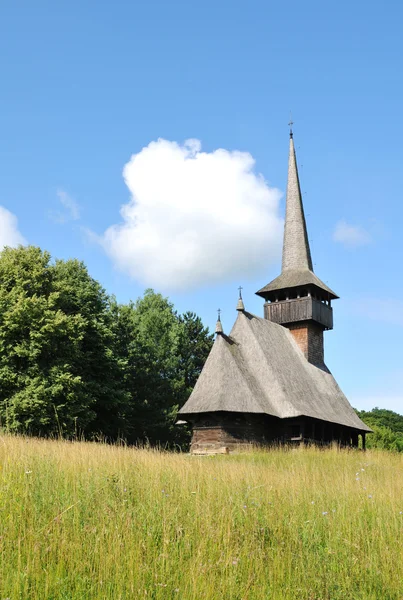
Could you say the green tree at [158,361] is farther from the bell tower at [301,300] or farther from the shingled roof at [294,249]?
the shingled roof at [294,249]

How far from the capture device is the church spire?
3775 cm

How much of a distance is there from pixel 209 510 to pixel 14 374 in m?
21.0

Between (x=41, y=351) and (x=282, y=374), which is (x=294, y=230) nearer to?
(x=282, y=374)

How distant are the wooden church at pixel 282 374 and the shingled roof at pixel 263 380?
0.05 m

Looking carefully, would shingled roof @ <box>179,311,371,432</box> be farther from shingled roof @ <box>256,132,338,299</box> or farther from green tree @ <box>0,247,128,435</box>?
green tree @ <box>0,247,128,435</box>

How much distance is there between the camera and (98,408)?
108ft

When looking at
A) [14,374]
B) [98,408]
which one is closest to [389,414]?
[98,408]

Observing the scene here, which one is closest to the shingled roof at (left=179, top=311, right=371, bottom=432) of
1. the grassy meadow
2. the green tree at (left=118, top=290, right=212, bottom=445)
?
the green tree at (left=118, top=290, right=212, bottom=445)

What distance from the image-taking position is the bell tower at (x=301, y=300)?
35.0 m

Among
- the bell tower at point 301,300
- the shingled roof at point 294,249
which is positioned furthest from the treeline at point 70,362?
the shingled roof at point 294,249

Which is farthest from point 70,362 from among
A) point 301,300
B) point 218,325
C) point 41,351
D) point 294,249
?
point 294,249

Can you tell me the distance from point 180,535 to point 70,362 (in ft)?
75.6

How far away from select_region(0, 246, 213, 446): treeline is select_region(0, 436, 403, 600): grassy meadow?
10056 mm

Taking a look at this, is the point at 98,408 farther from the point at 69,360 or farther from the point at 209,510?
the point at 209,510
